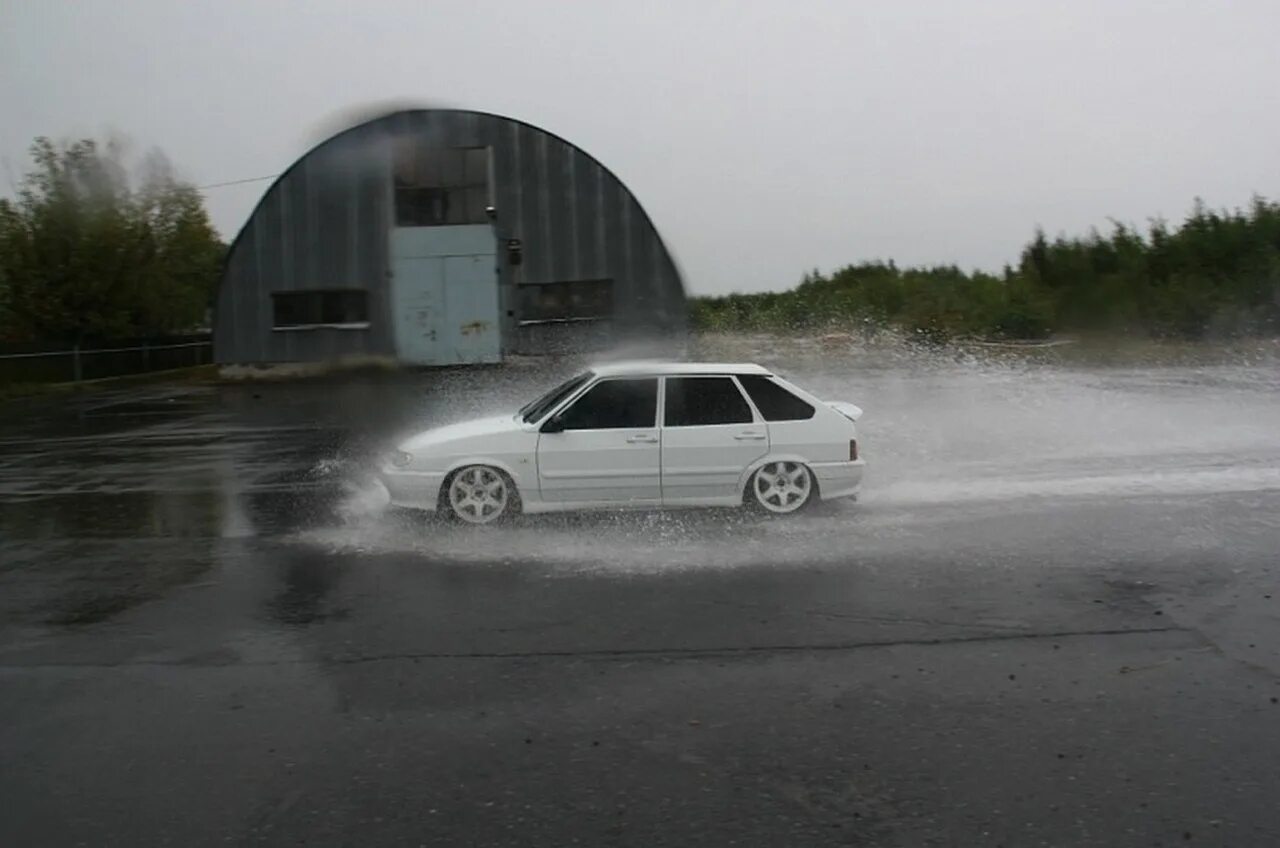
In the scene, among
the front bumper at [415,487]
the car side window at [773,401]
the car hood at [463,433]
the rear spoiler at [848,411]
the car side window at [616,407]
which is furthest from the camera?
the rear spoiler at [848,411]

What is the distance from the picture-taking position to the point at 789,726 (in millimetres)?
5090

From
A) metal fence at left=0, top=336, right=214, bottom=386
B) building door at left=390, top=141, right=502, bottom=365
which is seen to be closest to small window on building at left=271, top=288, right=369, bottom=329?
building door at left=390, top=141, right=502, bottom=365

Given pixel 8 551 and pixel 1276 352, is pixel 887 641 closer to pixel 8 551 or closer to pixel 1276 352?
pixel 8 551

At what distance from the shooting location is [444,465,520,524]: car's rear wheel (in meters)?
9.69

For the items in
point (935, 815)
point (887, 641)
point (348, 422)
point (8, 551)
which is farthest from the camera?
point (348, 422)

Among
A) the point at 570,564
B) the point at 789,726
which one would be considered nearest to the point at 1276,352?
the point at 570,564

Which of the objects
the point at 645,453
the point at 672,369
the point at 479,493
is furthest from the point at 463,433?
the point at 672,369

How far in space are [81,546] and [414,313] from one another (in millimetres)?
22299

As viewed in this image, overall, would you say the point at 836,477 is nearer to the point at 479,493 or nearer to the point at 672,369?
the point at 672,369

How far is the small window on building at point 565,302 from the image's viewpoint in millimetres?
31141

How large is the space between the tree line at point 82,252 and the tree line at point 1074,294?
58.4 feet

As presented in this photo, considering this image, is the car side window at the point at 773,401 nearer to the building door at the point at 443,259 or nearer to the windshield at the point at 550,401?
the windshield at the point at 550,401

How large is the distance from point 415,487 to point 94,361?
29599mm

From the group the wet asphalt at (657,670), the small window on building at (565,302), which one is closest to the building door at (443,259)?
the small window on building at (565,302)
